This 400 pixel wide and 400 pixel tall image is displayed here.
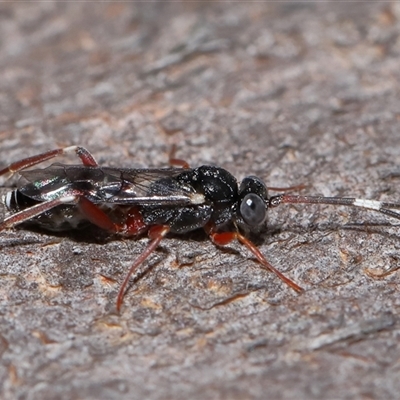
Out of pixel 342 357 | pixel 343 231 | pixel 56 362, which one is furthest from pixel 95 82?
pixel 342 357

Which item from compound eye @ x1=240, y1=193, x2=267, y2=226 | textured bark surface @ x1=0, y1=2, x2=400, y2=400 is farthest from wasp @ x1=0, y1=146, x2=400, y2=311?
textured bark surface @ x1=0, y1=2, x2=400, y2=400

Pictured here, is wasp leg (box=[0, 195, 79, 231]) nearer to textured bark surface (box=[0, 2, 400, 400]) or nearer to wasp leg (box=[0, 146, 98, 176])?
textured bark surface (box=[0, 2, 400, 400])

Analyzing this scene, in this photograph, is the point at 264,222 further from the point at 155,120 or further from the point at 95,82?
the point at 95,82

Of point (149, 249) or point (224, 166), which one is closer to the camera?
point (149, 249)

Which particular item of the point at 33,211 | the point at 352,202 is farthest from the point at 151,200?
the point at 352,202

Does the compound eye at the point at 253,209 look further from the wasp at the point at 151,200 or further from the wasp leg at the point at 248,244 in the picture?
the wasp leg at the point at 248,244

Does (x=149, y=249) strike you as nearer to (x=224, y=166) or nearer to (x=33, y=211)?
(x=33, y=211)

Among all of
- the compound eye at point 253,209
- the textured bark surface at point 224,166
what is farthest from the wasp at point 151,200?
the textured bark surface at point 224,166
